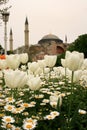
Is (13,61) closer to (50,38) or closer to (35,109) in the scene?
(35,109)

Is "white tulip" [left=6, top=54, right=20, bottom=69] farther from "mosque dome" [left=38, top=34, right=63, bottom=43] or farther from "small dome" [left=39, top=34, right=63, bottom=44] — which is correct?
"small dome" [left=39, top=34, right=63, bottom=44]

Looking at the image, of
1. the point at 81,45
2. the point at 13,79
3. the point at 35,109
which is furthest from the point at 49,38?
the point at 13,79

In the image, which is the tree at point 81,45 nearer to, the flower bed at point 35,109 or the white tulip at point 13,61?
the flower bed at point 35,109

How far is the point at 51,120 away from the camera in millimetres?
3229

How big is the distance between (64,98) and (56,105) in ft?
3.50

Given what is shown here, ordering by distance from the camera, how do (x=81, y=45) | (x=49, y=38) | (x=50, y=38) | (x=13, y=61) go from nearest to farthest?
(x=13, y=61)
(x=81, y=45)
(x=49, y=38)
(x=50, y=38)

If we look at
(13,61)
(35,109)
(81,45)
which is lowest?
(81,45)

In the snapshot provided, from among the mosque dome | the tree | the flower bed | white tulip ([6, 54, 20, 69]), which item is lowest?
the mosque dome

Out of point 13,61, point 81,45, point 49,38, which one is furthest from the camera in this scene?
point 49,38

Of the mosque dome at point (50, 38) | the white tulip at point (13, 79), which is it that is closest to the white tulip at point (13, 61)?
the white tulip at point (13, 79)

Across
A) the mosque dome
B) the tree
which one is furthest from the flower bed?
the mosque dome

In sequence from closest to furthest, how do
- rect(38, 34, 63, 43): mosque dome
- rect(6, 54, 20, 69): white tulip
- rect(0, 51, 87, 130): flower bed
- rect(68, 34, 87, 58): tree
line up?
rect(0, 51, 87, 130): flower bed, rect(6, 54, 20, 69): white tulip, rect(68, 34, 87, 58): tree, rect(38, 34, 63, 43): mosque dome

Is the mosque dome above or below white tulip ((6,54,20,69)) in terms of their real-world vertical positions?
below

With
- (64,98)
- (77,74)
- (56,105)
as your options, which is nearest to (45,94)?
(64,98)
